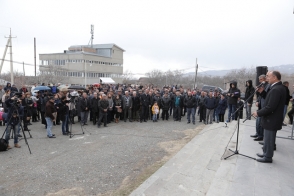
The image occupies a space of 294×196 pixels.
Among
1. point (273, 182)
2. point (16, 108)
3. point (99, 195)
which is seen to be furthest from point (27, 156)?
point (273, 182)

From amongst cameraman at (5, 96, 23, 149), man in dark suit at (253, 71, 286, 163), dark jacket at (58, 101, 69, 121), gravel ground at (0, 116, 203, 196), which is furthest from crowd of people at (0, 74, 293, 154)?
man in dark suit at (253, 71, 286, 163)

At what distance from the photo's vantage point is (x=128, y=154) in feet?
22.4

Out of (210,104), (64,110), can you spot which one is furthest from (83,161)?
(210,104)

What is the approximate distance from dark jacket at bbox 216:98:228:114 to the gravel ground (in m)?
3.25

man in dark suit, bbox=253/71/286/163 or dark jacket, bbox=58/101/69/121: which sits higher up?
man in dark suit, bbox=253/71/286/163

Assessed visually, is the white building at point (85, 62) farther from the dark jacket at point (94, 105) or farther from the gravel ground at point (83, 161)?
the gravel ground at point (83, 161)

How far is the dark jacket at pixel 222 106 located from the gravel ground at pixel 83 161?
325 centimetres

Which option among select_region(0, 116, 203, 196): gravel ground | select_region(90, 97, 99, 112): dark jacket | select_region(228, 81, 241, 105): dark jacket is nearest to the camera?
select_region(0, 116, 203, 196): gravel ground

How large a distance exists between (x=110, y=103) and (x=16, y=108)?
5213mm

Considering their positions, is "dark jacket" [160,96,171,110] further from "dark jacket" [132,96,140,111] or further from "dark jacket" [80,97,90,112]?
"dark jacket" [80,97,90,112]

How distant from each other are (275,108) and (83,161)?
513cm

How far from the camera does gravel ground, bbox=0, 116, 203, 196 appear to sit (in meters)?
4.77

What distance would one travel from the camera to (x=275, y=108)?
4172mm

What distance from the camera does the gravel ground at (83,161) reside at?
4766 millimetres
